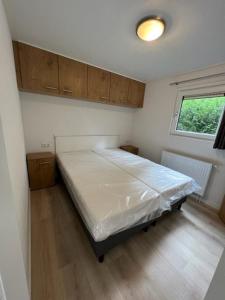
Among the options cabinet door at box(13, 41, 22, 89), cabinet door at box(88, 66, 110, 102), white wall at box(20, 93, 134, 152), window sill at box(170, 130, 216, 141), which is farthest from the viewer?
cabinet door at box(88, 66, 110, 102)

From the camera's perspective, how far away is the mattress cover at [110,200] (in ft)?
3.71

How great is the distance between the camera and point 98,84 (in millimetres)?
2717

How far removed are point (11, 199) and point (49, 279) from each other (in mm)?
985

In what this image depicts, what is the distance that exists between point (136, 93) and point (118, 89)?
1.93 feet

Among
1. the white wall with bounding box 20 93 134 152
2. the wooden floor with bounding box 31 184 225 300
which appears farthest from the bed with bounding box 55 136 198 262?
the white wall with bounding box 20 93 134 152

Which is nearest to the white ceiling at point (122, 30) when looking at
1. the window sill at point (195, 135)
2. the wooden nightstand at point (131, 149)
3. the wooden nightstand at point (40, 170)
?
the window sill at point (195, 135)

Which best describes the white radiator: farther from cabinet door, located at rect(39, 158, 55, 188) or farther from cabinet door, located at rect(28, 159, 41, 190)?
cabinet door, located at rect(28, 159, 41, 190)

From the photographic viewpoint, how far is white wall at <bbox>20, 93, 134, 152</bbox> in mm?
2445

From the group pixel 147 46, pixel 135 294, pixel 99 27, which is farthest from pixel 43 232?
pixel 147 46

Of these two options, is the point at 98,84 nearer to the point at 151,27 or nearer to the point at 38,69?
the point at 38,69

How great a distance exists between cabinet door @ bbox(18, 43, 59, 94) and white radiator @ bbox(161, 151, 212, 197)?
267 centimetres

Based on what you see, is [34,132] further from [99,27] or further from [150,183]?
[150,183]

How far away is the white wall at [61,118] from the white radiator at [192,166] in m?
1.65

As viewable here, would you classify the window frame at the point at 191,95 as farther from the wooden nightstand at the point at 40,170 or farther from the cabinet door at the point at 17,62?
the cabinet door at the point at 17,62
